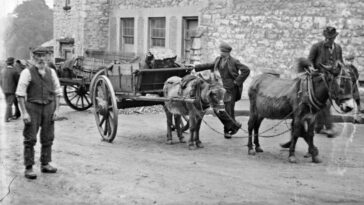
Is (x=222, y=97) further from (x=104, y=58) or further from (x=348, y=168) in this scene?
(x=104, y=58)

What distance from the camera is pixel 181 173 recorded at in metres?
8.82

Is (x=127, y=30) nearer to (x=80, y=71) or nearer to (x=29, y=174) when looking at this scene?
(x=80, y=71)

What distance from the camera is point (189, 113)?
11.0 m

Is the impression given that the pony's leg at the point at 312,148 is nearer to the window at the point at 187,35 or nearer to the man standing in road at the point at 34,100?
the man standing in road at the point at 34,100

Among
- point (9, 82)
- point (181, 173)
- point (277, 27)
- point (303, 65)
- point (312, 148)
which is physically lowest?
point (181, 173)

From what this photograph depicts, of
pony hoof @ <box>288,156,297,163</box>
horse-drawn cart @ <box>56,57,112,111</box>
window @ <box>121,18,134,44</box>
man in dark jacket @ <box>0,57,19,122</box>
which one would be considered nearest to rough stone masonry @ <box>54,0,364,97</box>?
horse-drawn cart @ <box>56,57,112,111</box>

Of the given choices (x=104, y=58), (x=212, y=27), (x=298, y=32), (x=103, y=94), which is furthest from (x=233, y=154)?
(x=212, y=27)

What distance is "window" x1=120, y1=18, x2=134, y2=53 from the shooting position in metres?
24.9

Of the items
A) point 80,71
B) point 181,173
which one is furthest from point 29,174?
point 80,71

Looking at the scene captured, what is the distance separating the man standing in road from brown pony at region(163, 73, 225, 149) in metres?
2.98

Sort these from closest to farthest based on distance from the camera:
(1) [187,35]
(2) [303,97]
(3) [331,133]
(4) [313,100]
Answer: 1. (4) [313,100]
2. (2) [303,97]
3. (3) [331,133]
4. (1) [187,35]

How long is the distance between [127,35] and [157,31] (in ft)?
6.32

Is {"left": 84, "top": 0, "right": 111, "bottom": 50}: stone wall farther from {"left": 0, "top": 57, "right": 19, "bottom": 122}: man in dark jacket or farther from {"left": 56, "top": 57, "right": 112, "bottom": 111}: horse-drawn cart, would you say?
{"left": 0, "top": 57, "right": 19, "bottom": 122}: man in dark jacket

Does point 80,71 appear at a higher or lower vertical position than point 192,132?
higher
